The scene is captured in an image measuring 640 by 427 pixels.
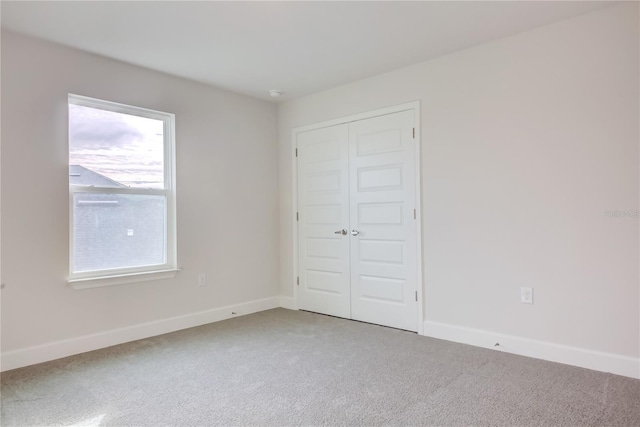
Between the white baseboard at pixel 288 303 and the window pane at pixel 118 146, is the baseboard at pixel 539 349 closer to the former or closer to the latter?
the white baseboard at pixel 288 303

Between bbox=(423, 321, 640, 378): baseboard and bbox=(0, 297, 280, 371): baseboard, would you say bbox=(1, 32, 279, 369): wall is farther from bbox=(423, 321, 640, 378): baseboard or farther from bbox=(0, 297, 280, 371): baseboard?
bbox=(423, 321, 640, 378): baseboard

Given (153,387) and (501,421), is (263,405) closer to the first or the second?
(153,387)

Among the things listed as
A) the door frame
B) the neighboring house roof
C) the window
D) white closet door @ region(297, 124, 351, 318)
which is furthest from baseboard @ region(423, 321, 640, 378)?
the neighboring house roof

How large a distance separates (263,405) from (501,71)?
290cm

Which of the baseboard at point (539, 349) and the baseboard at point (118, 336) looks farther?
the baseboard at point (118, 336)

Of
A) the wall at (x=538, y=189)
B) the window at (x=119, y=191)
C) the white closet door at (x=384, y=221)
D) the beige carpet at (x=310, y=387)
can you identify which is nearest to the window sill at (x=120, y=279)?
the window at (x=119, y=191)

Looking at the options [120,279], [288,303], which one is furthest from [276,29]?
[288,303]

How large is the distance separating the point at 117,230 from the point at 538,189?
11.0 ft

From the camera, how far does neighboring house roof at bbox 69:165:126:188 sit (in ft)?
10.5

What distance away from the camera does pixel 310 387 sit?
2475 millimetres

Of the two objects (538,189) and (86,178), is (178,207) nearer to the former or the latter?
(86,178)

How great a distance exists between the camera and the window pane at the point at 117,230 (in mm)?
3242

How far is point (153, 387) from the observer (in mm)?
2500

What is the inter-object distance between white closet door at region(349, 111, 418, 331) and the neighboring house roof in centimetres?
223
